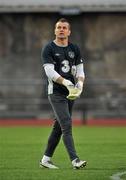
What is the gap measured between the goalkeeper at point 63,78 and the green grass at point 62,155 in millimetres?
492

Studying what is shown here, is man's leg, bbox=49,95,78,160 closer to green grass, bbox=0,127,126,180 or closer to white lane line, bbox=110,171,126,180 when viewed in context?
green grass, bbox=0,127,126,180

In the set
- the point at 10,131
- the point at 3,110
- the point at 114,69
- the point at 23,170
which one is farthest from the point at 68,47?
the point at 114,69

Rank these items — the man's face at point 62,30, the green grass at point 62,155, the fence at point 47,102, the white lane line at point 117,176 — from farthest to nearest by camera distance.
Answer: the fence at point 47,102 → the man's face at point 62,30 → the green grass at point 62,155 → the white lane line at point 117,176

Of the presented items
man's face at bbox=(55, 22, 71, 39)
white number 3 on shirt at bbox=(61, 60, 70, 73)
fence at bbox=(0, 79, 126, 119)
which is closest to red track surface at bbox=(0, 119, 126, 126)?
fence at bbox=(0, 79, 126, 119)

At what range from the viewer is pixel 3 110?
95.4 feet

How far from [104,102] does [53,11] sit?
256 inches

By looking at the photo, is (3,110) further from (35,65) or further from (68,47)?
(68,47)

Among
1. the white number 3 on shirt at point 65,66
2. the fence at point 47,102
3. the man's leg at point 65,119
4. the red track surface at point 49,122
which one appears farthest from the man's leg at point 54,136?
the fence at point 47,102

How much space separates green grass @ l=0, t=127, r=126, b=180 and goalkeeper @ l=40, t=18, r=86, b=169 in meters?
0.49

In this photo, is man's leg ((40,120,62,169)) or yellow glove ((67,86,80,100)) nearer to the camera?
yellow glove ((67,86,80,100))

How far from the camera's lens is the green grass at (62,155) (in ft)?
34.7

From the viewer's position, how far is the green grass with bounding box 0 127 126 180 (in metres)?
10.6

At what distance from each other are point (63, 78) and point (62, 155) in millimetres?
3358

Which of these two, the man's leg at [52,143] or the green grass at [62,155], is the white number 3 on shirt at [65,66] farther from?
the green grass at [62,155]
